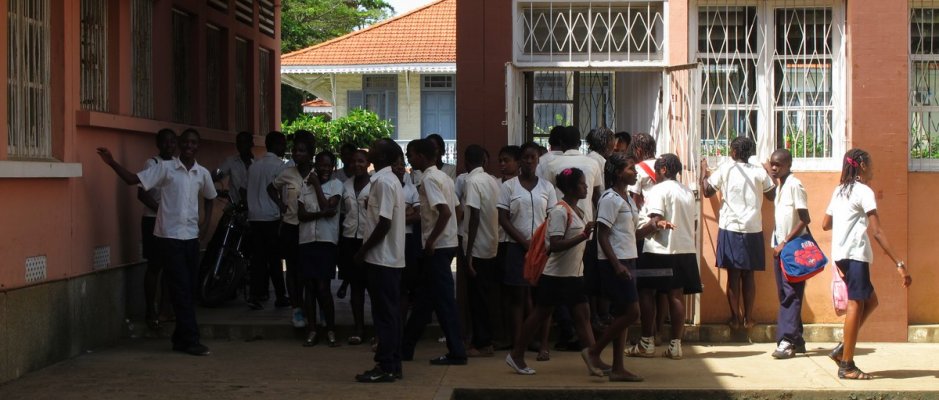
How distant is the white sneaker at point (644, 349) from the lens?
29.9 feet

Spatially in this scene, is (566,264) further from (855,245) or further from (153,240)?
(153,240)

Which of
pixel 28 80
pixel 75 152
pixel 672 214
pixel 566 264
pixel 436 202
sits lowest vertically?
pixel 566 264

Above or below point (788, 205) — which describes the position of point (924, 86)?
above

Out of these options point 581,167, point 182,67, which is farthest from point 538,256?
point 182,67

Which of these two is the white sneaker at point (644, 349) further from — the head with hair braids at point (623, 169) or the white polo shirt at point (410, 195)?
the white polo shirt at point (410, 195)

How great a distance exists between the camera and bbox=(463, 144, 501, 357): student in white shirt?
29.5 feet

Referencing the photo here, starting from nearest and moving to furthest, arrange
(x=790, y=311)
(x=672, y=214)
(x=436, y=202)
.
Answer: (x=436, y=202) < (x=672, y=214) < (x=790, y=311)

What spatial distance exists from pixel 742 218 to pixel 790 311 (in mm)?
884

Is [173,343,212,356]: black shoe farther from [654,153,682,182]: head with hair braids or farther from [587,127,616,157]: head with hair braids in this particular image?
[654,153,682,182]: head with hair braids

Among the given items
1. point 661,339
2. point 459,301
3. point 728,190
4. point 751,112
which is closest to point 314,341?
point 459,301

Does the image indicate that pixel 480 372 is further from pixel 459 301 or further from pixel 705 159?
pixel 705 159

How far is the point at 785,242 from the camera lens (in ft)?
30.0

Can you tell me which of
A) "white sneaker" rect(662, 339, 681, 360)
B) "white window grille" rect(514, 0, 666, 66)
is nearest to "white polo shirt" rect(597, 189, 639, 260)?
"white sneaker" rect(662, 339, 681, 360)

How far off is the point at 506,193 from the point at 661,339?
2082mm
